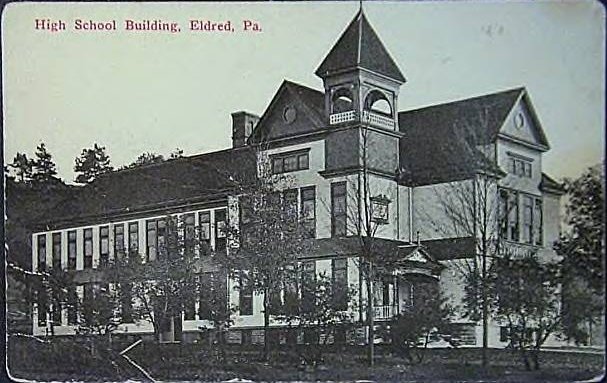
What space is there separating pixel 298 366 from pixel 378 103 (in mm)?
555

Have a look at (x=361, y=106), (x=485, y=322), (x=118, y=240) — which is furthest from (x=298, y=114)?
(x=485, y=322)

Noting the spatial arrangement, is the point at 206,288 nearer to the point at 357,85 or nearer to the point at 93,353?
the point at 93,353

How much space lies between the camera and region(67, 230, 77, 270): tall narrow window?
2266 millimetres

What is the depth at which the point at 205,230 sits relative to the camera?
223cm

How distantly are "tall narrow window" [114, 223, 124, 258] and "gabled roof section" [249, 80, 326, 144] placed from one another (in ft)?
1.07

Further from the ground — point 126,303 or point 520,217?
point 520,217

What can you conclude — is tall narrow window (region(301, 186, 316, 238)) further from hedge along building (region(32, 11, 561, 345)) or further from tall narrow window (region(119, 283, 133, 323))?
tall narrow window (region(119, 283, 133, 323))

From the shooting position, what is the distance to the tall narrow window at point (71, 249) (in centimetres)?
227

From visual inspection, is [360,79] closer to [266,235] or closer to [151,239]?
[266,235]

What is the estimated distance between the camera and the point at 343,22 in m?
2.18

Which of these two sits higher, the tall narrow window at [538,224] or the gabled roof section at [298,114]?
the gabled roof section at [298,114]

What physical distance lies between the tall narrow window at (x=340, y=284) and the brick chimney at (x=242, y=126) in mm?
313

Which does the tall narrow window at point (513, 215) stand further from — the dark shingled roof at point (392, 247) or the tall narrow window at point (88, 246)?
the tall narrow window at point (88, 246)

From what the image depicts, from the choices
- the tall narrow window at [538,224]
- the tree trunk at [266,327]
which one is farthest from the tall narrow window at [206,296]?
the tall narrow window at [538,224]
